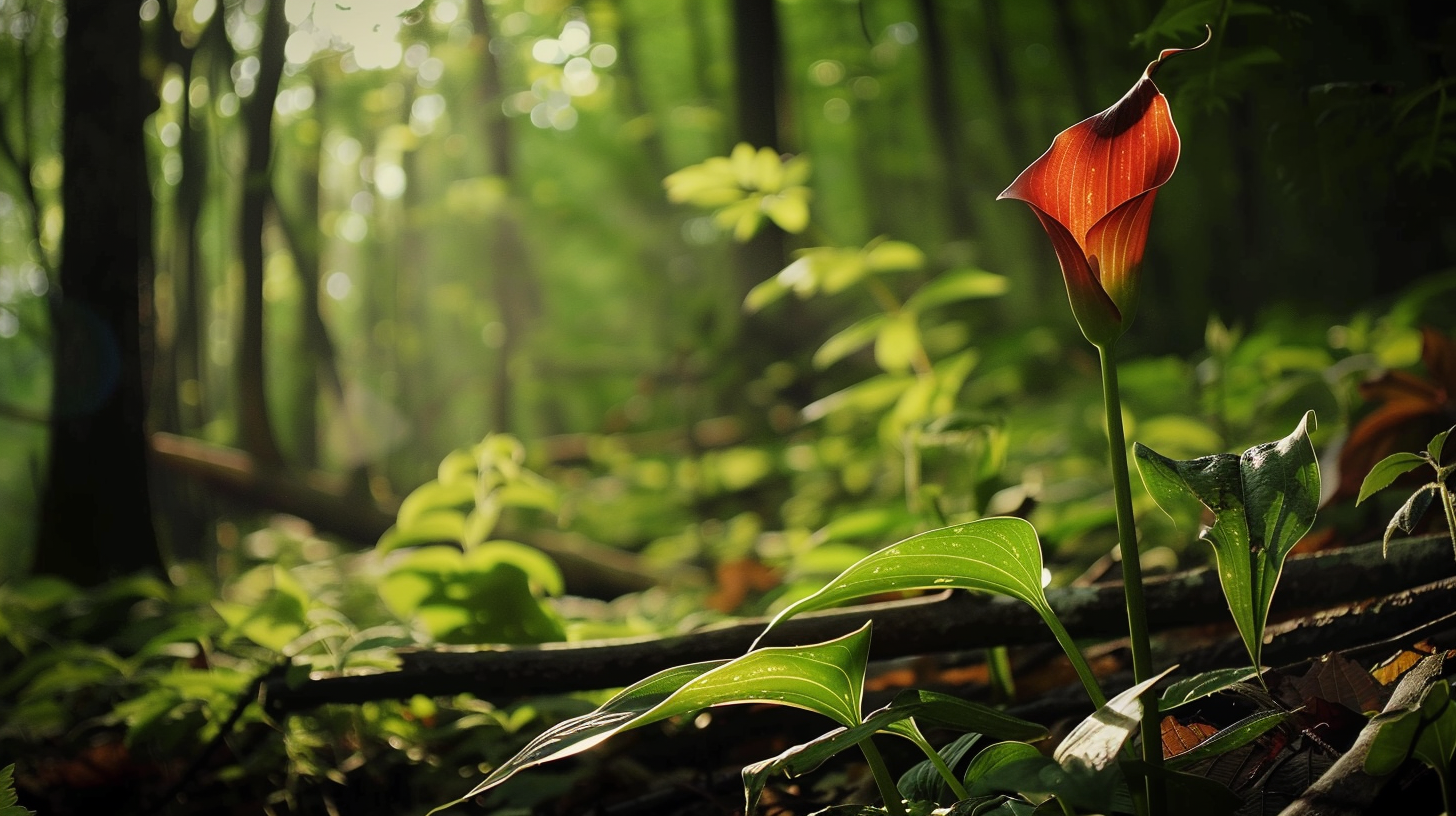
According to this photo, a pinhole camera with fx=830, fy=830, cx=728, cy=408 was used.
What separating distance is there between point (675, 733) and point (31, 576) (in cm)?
300

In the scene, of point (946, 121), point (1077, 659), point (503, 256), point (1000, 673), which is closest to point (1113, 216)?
point (1077, 659)

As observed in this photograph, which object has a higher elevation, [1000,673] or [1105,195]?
[1105,195]

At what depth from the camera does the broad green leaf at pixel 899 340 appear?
92.5 inches

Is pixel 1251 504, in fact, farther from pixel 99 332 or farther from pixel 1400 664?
pixel 99 332

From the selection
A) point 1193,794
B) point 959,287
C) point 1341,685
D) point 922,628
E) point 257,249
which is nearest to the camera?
→ point 1193,794

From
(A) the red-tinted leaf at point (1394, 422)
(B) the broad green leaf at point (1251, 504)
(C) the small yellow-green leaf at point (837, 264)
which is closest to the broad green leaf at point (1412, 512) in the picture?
(B) the broad green leaf at point (1251, 504)

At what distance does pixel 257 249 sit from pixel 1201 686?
5.92 metres

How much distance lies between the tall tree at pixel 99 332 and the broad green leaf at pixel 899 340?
2.85 m

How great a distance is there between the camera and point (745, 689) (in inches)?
34.2

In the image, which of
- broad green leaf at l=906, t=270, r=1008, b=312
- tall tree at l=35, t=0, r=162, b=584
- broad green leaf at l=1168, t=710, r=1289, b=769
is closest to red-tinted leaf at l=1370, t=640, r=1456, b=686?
broad green leaf at l=1168, t=710, r=1289, b=769

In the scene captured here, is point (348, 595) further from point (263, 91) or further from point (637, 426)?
point (637, 426)

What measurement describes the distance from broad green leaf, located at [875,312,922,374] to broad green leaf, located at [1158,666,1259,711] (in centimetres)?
154

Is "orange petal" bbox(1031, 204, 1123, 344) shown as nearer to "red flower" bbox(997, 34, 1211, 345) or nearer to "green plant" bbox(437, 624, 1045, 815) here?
"red flower" bbox(997, 34, 1211, 345)

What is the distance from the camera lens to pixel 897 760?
1.39 meters
